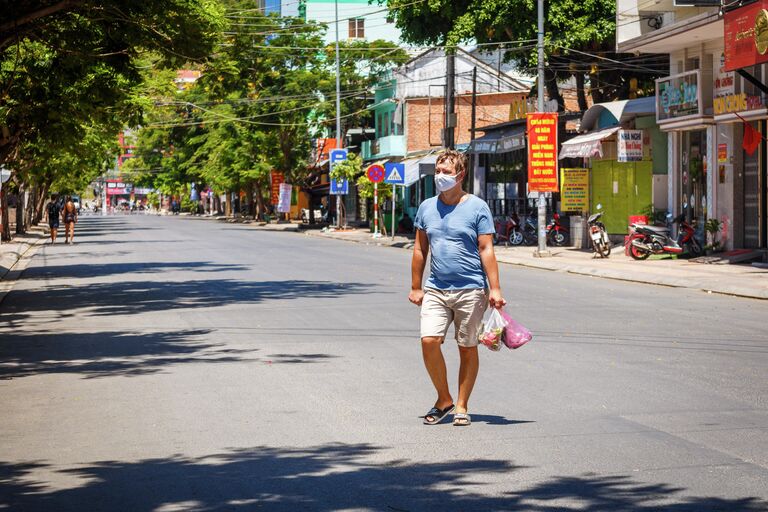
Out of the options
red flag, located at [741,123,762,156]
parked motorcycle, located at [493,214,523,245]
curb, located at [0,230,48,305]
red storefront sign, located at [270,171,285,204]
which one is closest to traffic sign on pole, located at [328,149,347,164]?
curb, located at [0,230,48,305]

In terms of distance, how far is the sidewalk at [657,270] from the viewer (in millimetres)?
21844

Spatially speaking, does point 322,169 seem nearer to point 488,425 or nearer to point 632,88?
point 632,88

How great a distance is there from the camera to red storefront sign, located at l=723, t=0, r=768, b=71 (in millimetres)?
24625

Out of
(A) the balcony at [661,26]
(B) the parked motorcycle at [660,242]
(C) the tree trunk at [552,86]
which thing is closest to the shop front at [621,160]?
(A) the balcony at [661,26]

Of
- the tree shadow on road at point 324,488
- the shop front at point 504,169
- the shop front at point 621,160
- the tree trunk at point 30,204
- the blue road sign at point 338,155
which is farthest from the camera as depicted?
the tree trunk at point 30,204

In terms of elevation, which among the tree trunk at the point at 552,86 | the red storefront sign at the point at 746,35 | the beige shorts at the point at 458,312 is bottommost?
the beige shorts at the point at 458,312

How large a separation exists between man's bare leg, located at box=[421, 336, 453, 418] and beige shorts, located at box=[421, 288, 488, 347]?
0.05 meters

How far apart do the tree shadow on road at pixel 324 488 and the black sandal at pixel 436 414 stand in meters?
1.04

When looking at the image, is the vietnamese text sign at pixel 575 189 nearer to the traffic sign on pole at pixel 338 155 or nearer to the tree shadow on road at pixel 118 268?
the tree shadow on road at pixel 118 268

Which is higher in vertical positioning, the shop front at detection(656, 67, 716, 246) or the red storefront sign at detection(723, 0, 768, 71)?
the red storefront sign at detection(723, 0, 768, 71)

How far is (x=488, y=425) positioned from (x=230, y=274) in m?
18.9

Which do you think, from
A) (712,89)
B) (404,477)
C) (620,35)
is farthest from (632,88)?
(404,477)

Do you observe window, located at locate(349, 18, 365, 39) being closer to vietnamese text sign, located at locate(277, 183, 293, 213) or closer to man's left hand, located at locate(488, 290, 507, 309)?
vietnamese text sign, located at locate(277, 183, 293, 213)

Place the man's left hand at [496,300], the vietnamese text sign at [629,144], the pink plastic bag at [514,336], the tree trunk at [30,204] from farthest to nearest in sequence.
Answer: the tree trunk at [30,204], the vietnamese text sign at [629,144], the pink plastic bag at [514,336], the man's left hand at [496,300]
